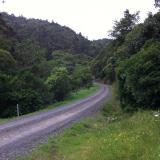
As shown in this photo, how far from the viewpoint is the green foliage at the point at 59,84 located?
61844mm

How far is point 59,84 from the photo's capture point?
6309cm

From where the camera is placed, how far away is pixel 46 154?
618 inches

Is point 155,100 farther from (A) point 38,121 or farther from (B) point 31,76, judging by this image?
(B) point 31,76

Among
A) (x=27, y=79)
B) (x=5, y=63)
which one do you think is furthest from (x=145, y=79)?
(x=5, y=63)

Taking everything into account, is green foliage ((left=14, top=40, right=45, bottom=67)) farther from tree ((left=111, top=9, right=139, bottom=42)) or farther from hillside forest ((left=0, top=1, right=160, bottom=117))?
tree ((left=111, top=9, right=139, bottom=42))

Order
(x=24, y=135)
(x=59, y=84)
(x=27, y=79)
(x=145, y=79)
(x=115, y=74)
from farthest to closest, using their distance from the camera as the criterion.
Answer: (x=59, y=84), (x=27, y=79), (x=115, y=74), (x=145, y=79), (x=24, y=135)

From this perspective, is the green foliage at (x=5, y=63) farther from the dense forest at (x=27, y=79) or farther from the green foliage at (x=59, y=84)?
the green foliage at (x=59, y=84)

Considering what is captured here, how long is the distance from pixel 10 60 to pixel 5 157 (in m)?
41.8

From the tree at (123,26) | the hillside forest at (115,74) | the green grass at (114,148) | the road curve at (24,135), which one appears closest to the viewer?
the green grass at (114,148)

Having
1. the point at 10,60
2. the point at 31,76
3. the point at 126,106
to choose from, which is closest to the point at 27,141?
the point at 126,106

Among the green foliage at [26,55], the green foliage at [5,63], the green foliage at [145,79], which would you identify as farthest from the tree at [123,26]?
the green foliage at [145,79]

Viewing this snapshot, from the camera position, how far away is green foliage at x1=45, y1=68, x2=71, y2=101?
61.8m

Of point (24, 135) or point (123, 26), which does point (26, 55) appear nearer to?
point (123, 26)

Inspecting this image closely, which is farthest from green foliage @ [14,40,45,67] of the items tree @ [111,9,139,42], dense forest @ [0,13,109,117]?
tree @ [111,9,139,42]
